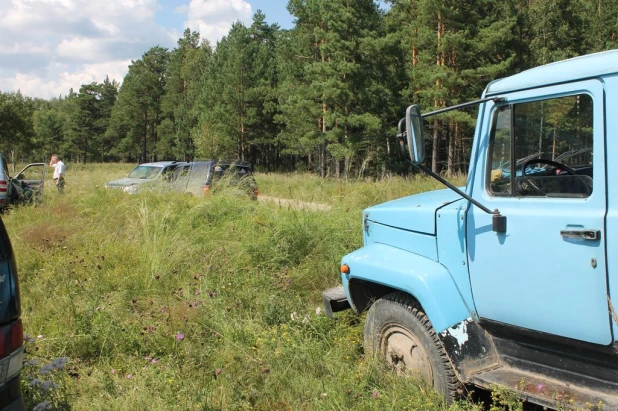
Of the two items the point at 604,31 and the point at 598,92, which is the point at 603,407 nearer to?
the point at 598,92

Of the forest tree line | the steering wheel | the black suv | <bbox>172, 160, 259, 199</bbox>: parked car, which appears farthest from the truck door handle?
the forest tree line

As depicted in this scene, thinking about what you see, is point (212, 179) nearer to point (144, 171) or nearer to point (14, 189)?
point (14, 189)

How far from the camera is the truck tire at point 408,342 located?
3.13 m

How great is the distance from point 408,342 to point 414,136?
1.60 meters

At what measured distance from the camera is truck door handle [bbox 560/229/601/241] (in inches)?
93.7

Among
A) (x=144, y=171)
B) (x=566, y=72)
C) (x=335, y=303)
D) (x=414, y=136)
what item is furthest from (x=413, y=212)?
(x=144, y=171)

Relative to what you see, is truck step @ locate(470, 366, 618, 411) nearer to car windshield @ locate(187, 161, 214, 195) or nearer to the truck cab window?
the truck cab window

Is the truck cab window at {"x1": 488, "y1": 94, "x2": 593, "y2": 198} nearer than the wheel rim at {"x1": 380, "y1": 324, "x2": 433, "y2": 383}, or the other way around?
Result: the truck cab window at {"x1": 488, "y1": 94, "x2": 593, "y2": 198}

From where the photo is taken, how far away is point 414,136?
2725 millimetres

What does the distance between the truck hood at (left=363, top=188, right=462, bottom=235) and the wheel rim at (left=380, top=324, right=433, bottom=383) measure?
76 centimetres

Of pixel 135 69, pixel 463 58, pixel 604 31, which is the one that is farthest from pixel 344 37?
pixel 135 69

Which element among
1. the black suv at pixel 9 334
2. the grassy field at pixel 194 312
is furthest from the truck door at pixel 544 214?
the black suv at pixel 9 334

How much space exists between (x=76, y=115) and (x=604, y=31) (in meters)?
73.6

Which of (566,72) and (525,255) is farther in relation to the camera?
(525,255)
